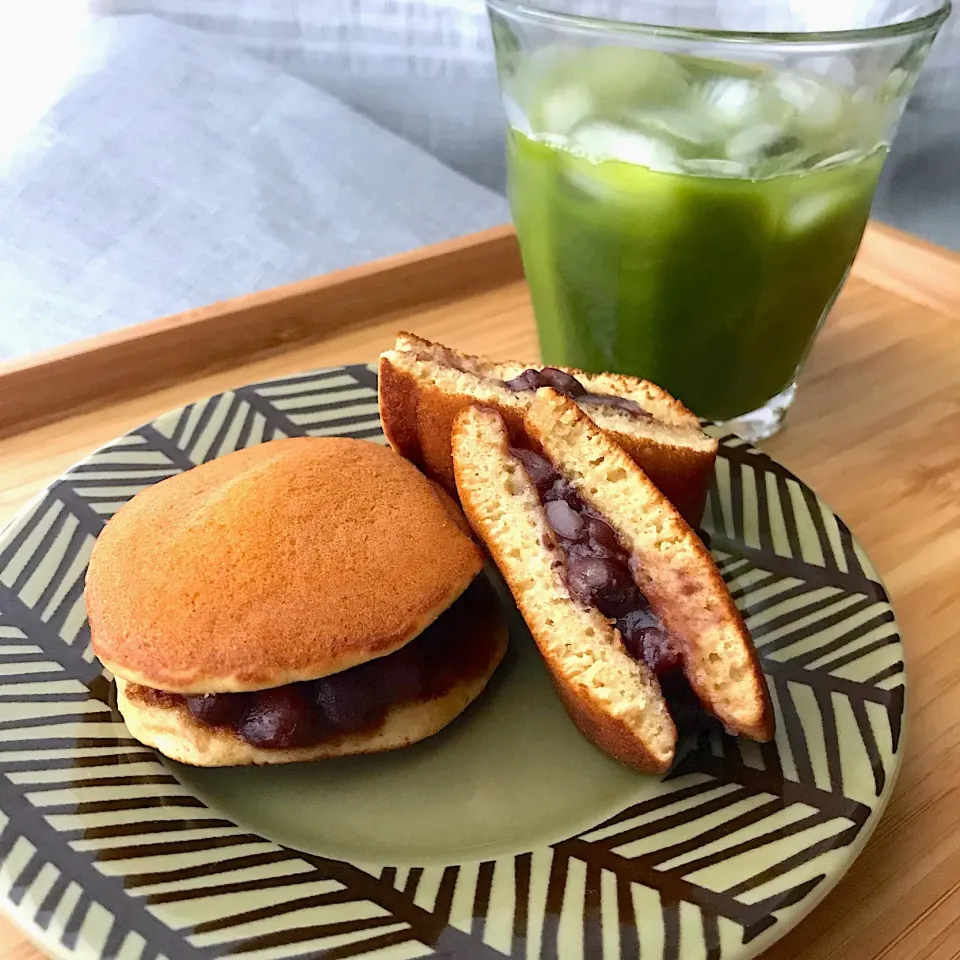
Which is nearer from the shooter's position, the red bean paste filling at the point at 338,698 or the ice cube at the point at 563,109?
the red bean paste filling at the point at 338,698

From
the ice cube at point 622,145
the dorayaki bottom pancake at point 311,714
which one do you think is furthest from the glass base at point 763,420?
the dorayaki bottom pancake at point 311,714

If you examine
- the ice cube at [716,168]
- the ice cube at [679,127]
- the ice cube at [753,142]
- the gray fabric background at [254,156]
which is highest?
the ice cube at [679,127]

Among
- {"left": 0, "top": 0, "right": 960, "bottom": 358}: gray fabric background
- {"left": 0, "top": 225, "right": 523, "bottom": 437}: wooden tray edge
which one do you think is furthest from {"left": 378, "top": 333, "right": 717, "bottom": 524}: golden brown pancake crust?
{"left": 0, "top": 0, "right": 960, "bottom": 358}: gray fabric background

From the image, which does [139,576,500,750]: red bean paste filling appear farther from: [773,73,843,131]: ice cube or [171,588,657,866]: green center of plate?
[773,73,843,131]: ice cube

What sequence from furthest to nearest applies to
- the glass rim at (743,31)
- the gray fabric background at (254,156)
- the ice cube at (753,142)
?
the gray fabric background at (254,156) < the ice cube at (753,142) < the glass rim at (743,31)

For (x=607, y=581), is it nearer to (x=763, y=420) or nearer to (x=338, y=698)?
(x=338, y=698)

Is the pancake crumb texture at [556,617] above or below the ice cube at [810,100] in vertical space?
below

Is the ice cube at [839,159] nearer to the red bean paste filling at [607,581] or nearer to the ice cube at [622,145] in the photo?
the ice cube at [622,145]
